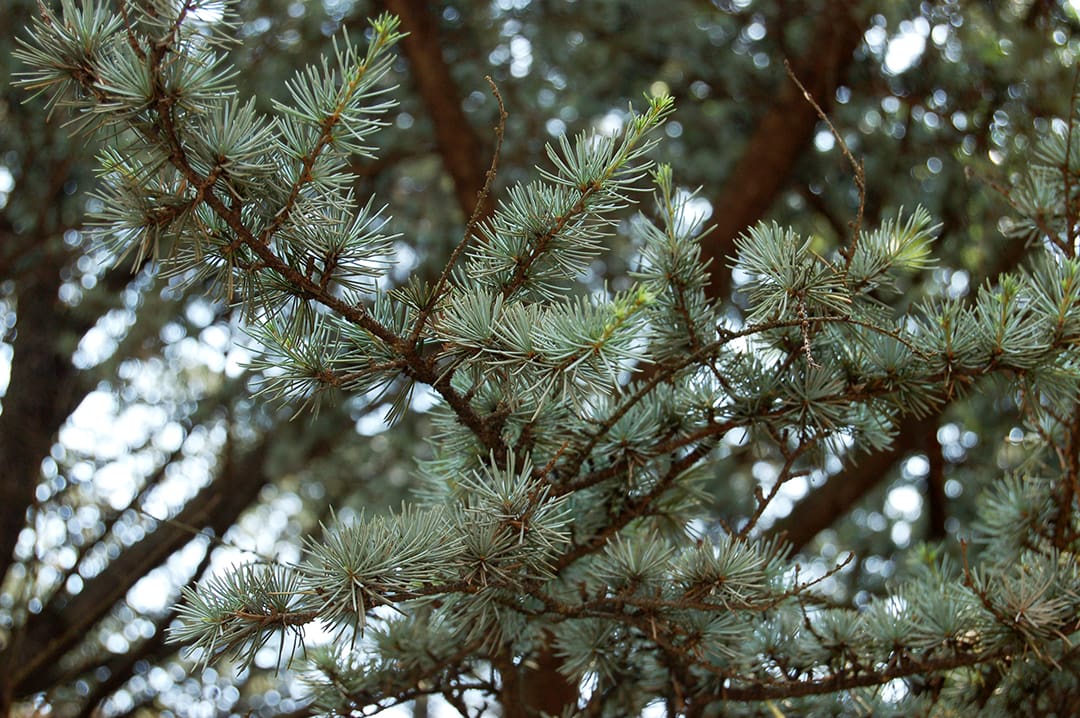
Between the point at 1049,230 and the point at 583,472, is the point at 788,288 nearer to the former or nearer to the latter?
the point at 583,472

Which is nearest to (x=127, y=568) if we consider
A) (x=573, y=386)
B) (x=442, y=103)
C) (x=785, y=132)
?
(x=442, y=103)

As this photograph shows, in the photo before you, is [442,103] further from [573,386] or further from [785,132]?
[573,386]

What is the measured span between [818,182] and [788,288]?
2.30 meters

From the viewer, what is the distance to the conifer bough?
85 centimetres

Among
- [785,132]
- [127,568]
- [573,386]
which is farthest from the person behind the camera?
[127,568]

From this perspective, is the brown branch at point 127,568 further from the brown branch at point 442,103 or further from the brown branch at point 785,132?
the brown branch at point 785,132

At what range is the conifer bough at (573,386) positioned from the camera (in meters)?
0.85

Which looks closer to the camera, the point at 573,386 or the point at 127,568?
the point at 573,386

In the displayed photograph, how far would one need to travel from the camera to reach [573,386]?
2.99 feet

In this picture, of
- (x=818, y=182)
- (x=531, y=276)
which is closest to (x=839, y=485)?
(x=818, y=182)

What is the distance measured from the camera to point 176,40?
0.81 meters

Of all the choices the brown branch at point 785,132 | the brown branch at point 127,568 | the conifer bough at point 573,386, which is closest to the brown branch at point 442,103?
the brown branch at point 785,132

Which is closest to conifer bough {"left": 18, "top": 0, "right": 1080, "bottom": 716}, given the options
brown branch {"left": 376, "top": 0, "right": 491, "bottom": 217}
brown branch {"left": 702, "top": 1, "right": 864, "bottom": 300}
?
brown branch {"left": 702, "top": 1, "right": 864, "bottom": 300}

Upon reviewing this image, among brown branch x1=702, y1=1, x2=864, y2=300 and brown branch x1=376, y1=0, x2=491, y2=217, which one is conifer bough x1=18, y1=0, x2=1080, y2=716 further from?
brown branch x1=376, y1=0, x2=491, y2=217
